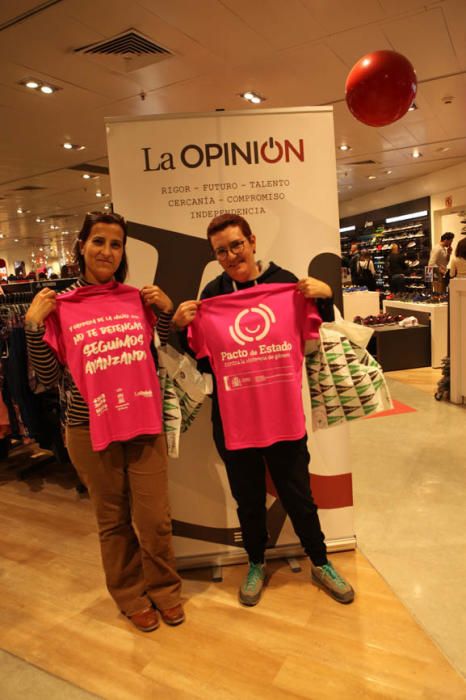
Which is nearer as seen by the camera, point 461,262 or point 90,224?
point 90,224

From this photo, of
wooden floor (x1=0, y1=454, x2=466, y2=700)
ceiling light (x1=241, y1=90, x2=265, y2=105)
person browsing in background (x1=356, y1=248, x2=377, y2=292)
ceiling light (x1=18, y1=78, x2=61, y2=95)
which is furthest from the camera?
person browsing in background (x1=356, y1=248, x2=377, y2=292)

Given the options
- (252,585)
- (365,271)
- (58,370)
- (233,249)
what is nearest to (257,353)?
(233,249)

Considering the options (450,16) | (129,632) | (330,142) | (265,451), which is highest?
(450,16)

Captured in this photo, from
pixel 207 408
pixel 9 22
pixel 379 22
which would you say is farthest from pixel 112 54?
pixel 207 408

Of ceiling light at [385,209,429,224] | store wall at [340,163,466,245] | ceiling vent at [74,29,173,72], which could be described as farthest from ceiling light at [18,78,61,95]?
ceiling light at [385,209,429,224]

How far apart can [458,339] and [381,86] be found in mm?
2660

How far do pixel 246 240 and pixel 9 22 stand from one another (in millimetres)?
3186

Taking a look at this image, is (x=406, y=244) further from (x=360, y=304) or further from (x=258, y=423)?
(x=258, y=423)

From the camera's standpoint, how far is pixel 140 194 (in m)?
2.16

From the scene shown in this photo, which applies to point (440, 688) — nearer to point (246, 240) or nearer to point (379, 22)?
point (246, 240)

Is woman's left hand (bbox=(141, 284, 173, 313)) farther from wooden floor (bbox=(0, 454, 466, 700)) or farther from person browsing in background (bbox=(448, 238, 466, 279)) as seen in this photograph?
person browsing in background (bbox=(448, 238, 466, 279))

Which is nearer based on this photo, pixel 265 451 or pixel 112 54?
pixel 265 451

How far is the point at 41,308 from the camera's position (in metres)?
1.73

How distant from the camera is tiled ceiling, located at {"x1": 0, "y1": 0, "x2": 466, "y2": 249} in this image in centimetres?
371
